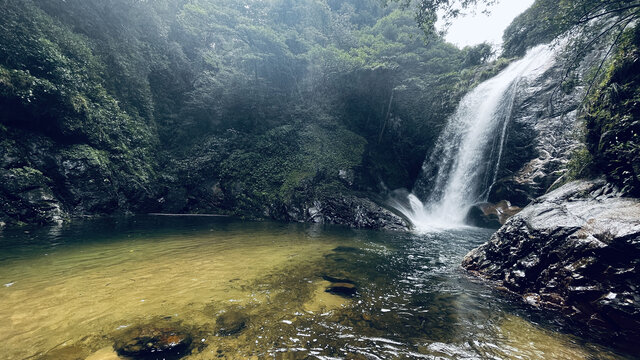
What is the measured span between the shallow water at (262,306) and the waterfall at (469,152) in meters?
10.2

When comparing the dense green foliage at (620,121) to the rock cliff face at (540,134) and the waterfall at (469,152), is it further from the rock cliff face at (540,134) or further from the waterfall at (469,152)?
the waterfall at (469,152)

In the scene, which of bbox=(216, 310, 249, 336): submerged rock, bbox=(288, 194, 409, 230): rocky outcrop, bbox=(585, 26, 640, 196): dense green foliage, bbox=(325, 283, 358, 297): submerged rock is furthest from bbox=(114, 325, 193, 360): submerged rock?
bbox=(288, 194, 409, 230): rocky outcrop

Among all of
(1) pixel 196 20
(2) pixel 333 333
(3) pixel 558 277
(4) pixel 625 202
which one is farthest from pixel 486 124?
(1) pixel 196 20

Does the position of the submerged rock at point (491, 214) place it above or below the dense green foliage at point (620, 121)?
below

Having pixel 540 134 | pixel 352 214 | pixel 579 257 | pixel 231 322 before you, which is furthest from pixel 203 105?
pixel 540 134

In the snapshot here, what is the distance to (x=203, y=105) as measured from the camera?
70.5ft

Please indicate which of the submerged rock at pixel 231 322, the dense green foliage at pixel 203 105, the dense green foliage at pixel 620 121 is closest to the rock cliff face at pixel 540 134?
the dense green foliage at pixel 203 105

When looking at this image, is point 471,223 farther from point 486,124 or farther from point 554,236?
point 554,236

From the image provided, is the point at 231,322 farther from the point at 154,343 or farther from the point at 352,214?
the point at 352,214

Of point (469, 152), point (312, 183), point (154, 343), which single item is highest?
point (469, 152)

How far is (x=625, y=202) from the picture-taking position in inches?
178

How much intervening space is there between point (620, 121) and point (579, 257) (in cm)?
334

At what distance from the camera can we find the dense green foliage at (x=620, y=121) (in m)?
4.81

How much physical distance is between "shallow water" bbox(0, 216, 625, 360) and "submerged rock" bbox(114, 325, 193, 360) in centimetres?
9
